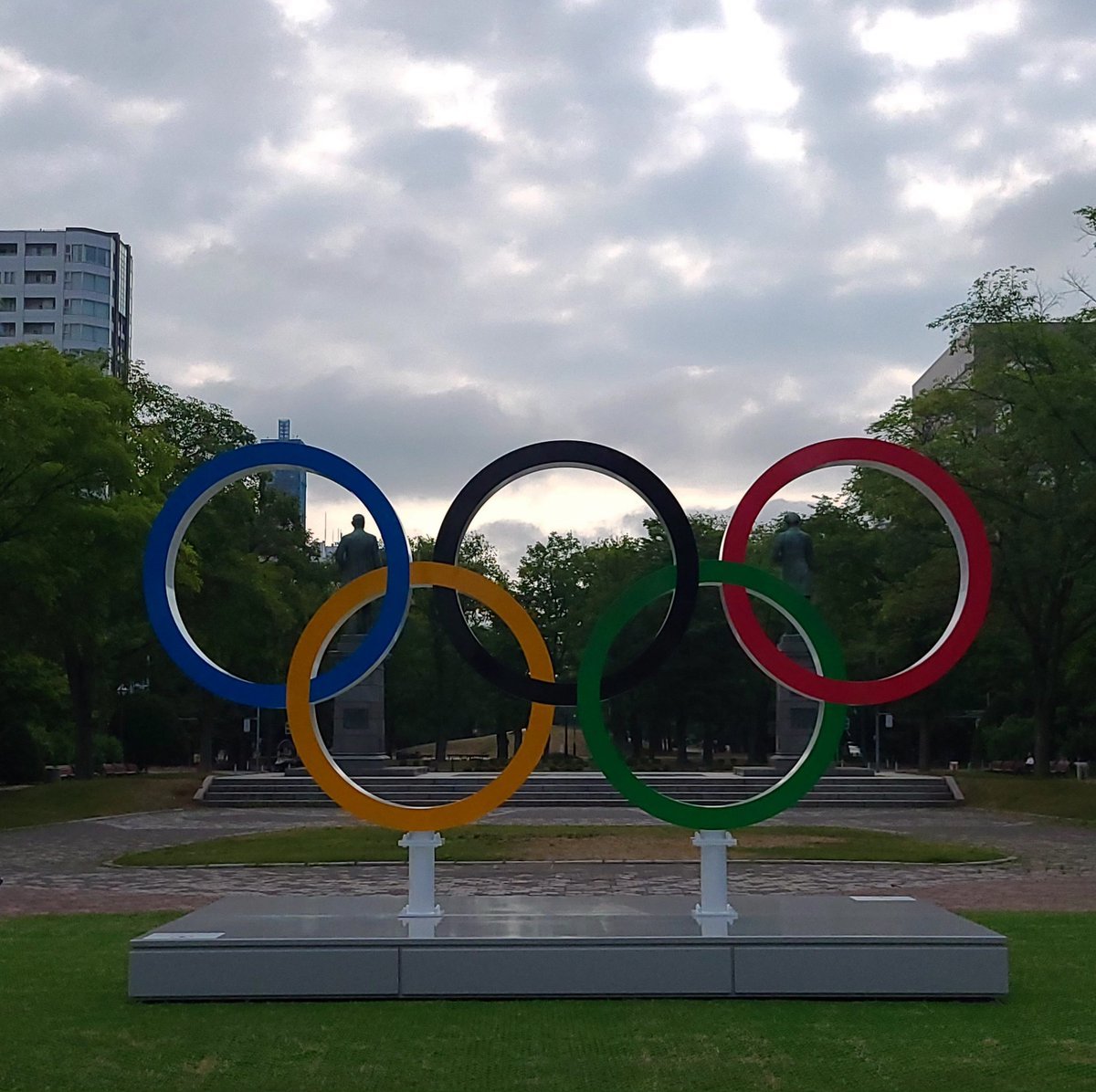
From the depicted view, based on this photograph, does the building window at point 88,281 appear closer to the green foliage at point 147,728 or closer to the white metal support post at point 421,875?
the green foliage at point 147,728

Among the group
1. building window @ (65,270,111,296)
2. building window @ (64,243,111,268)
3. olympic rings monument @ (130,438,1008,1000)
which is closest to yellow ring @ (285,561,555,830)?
olympic rings monument @ (130,438,1008,1000)

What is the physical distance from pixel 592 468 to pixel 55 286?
312 feet

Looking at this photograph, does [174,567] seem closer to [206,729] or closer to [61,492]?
[61,492]

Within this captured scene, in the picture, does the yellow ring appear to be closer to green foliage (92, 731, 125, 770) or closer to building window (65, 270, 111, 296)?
green foliage (92, 731, 125, 770)

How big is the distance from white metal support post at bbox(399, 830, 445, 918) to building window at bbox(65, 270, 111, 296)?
312 ft

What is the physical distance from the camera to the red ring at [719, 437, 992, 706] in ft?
37.0

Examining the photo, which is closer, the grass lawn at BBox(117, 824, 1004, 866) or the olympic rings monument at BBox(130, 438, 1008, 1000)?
the olympic rings monument at BBox(130, 438, 1008, 1000)

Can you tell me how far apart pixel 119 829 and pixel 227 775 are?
36.1 ft

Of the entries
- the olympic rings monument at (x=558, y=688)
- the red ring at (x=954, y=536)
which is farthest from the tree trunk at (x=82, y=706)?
the red ring at (x=954, y=536)

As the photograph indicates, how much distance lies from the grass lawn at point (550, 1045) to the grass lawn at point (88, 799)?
22.2 metres

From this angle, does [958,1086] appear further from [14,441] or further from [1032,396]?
[1032,396]

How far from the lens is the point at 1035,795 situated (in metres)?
34.0

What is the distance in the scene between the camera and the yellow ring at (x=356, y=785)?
11094 millimetres

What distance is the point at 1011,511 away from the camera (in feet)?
114
